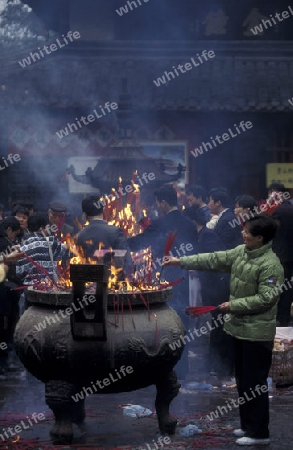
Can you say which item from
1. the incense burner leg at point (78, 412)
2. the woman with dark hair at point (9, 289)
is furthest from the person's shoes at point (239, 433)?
the woman with dark hair at point (9, 289)

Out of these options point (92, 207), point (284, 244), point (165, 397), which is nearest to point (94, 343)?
point (165, 397)

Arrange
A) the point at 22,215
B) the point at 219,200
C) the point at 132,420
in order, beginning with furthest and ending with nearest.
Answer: the point at 22,215 → the point at 219,200 → the point at 132,420

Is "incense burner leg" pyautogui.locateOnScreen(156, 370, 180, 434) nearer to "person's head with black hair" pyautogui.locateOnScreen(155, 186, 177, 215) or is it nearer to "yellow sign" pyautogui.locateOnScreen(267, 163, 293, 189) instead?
"person's head with black hair" pyautogui.locateOnScreen(155, 186, 177, 215)

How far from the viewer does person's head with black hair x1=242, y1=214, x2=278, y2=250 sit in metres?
6.83

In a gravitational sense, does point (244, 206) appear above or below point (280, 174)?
below

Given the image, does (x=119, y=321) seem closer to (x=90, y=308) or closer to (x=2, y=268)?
(x=90, y=308)

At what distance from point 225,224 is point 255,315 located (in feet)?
10.9

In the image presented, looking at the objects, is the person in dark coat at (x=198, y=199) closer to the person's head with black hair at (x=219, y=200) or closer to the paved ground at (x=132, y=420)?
the person's head with black hair at (x=219, y=200)

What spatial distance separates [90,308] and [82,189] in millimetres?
10983

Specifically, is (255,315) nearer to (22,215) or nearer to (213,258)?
(213,258)

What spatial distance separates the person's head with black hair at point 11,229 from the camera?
1016 cm

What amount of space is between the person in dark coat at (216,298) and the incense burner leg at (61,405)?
10.3 ft

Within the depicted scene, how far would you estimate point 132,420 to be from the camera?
305 inches

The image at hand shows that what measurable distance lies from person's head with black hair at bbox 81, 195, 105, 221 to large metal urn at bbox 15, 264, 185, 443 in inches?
48.8
